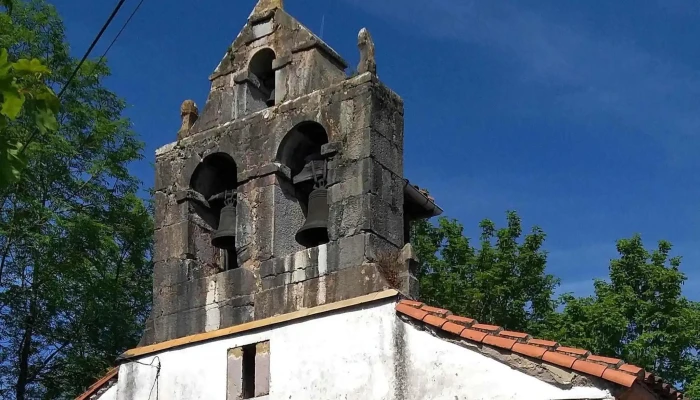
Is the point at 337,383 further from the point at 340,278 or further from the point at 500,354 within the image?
the point at 500,354

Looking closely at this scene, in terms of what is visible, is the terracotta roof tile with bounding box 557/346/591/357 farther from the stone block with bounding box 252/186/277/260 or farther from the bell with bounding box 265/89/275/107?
the bell with bounding box 265/89/275/107

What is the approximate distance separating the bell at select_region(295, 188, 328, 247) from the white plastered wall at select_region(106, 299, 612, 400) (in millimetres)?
957

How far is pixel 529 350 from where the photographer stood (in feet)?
25.5

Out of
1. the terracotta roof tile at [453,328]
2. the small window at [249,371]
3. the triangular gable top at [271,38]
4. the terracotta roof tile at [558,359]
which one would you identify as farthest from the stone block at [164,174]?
the terracotta roof tile at [558,359]

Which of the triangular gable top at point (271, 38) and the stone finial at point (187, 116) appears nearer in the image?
the triangular gable top at point (271, 38)

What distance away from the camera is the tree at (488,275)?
20.4 meters

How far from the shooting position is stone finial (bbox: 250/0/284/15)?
429 inches

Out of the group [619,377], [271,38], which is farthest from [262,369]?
[271,38]

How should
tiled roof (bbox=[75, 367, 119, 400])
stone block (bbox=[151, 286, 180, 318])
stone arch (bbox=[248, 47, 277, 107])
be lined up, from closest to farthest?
1. stone block (bbox=[151, 286, 180, 318])
2. tiled roof (bbox=[75, 367, 119, 400])
3. stone arch (bbox=[248, 47, 277, 107])

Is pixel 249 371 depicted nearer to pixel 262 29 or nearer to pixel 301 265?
pixel 301 265

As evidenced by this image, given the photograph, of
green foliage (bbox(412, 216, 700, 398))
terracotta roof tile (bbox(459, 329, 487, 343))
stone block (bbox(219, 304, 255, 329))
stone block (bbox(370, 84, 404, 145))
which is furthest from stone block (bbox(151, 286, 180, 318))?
green foliage (bbox(412, 216, 700, 398))

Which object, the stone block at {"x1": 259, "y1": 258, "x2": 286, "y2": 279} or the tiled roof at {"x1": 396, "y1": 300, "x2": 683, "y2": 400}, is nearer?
the tiled roof at {"x1": 396, "y1": 300, "x2": 683, "y2": 400}

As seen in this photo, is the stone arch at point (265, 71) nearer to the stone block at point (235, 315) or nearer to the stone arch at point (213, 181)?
the stone arch at point (213, 181)

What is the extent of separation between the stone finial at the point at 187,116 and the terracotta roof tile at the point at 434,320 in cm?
394
